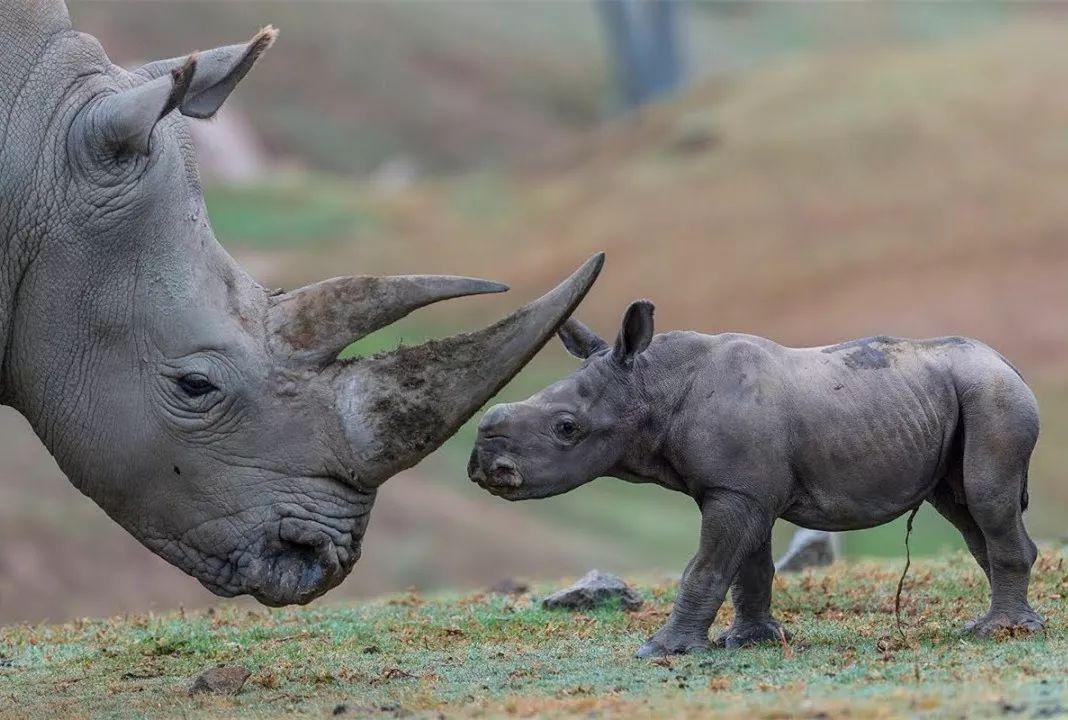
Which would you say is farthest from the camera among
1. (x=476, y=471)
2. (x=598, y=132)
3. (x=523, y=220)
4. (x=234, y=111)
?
(x=234, y=111)

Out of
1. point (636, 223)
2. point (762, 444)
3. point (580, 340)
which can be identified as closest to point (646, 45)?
point (636, 223)

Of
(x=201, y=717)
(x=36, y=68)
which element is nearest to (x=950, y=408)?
(x=201, y=717)

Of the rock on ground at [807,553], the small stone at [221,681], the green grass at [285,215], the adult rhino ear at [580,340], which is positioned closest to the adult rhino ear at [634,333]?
the adult rhino ear at [580,340]

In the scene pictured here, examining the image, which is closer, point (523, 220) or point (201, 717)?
point (201, 717)

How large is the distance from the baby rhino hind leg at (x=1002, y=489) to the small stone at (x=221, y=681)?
3.02 metres

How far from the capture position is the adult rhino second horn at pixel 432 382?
707 centimetres

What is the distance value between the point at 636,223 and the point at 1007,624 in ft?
86.7

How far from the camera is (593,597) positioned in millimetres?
9750

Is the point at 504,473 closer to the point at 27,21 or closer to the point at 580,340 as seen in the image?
the point at 580,340

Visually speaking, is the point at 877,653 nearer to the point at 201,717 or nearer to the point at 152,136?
the point at 201,717

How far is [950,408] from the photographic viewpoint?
8.17 metres

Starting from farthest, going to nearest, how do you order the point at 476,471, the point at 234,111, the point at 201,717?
the point at 234,111 < the point at 476,471 < the point at 201,717

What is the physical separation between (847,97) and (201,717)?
1256 inches

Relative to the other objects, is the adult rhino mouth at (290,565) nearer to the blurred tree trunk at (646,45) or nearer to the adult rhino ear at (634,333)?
the adult rhino ear at (634,333)
